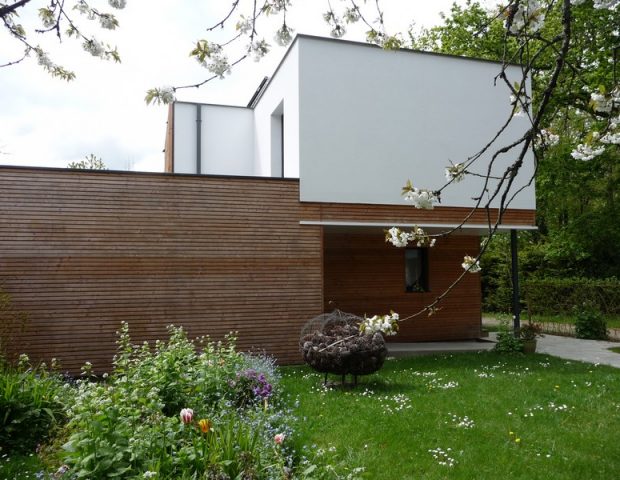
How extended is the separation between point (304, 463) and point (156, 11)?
10.5 ft

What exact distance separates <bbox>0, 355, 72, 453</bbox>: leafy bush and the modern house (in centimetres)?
302

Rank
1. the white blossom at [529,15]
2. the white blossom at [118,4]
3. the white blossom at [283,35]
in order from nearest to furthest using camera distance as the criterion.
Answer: the white blossom at [529,15], the white blossom at [283,35], the white blossom at [118,4]

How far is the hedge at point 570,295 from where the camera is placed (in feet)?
51.2

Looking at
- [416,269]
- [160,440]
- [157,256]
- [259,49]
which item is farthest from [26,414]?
[416,269]

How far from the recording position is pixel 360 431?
540 centimetres

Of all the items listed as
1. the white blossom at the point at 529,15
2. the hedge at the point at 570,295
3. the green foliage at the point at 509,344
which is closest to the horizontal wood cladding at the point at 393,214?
the green foliage at the point at 509,344

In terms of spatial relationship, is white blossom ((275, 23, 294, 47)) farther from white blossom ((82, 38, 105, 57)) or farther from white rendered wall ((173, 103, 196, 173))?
white rendered wall ((173, 103, 196, 173))

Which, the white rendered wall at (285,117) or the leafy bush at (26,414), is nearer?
the leafy bush at (26,414)

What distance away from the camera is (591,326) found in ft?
45.3

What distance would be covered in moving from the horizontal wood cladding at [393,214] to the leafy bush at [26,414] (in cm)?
544

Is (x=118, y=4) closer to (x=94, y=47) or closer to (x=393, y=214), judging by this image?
(x=94, y=47)

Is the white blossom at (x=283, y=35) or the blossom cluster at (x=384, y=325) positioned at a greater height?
the white blossom at (x=283, y=35)

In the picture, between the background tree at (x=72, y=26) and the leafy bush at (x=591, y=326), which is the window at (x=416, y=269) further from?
the background tree at (x=72, y=26)

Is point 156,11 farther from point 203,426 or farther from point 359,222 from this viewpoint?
point 359,222
